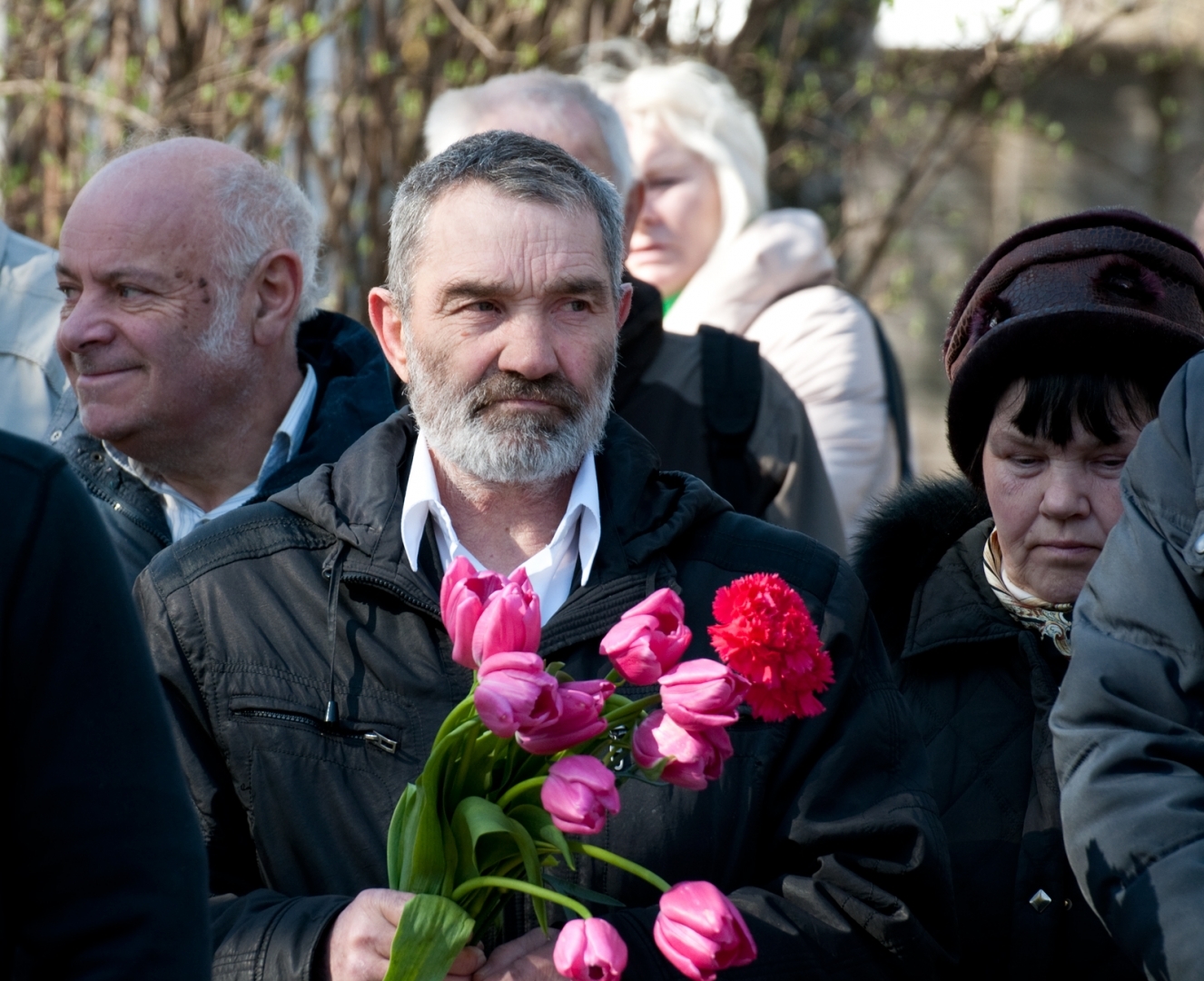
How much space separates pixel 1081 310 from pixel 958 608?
53 cm

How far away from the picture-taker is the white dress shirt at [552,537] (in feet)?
7.99

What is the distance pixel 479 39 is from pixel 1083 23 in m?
3.31

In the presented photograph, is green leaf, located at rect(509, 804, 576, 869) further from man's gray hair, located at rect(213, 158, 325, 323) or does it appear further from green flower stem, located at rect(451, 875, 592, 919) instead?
man's gray hair, located at rect(213, 158, 325, 323)

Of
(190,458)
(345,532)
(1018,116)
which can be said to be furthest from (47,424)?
(1018,116)

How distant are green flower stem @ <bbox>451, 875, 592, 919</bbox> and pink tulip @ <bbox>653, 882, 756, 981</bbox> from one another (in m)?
0.09

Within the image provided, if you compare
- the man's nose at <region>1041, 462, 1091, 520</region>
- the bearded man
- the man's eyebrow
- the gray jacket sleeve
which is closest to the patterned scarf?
the man's nose at <region>1041, 462, 1091, 520</region>

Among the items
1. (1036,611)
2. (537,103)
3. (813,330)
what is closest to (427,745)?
(1036,611)

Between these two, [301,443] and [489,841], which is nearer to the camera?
[489,841]

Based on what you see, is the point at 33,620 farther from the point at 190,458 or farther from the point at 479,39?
the point at 479,39

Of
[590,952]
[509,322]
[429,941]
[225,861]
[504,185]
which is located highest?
[504,185]

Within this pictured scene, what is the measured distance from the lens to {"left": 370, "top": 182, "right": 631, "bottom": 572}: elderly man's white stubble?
8.19 ft

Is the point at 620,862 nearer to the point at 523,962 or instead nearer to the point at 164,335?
the point at 523,962

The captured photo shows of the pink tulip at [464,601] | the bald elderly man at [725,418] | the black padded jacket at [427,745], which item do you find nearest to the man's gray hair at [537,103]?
the bald elderly man at [725,418]

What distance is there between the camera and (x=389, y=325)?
109 inches
